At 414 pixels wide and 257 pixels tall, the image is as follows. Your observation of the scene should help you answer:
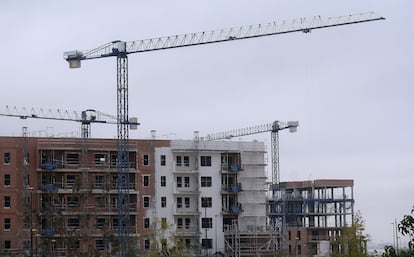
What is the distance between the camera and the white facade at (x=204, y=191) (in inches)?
4077

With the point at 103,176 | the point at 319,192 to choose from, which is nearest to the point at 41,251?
the point at 103,176

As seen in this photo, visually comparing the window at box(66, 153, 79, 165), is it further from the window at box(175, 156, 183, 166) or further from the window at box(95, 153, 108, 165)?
the window at box(175, 156, 183, 166)

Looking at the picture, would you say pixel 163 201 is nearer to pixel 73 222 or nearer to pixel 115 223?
pixel 115 223

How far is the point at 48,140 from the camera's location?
3903 inches

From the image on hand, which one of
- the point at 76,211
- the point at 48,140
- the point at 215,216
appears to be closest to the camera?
the point at 76,211

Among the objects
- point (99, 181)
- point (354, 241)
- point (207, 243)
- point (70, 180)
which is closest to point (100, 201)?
point (99, 181)

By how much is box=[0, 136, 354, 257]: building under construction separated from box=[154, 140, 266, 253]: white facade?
11 centimetres

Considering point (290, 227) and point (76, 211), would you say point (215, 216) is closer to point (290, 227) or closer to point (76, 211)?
point (76, 211)

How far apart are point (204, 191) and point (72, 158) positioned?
15774 millimetres

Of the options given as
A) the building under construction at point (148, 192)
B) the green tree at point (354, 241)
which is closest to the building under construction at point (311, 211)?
the building under construction at point (148, 192)

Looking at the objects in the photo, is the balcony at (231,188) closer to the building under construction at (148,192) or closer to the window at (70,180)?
the building under construction at (148,192)

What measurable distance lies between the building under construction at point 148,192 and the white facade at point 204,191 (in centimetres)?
11

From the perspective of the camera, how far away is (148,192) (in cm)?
10281

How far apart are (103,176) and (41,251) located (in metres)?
17.1
